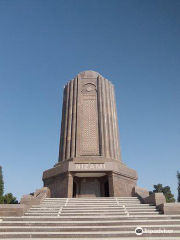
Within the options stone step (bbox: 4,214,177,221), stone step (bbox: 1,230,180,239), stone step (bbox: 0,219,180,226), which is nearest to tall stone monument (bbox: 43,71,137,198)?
stone step (bbox: 4,214,177,221)

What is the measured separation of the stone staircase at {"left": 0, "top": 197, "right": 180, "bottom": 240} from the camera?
6832mm

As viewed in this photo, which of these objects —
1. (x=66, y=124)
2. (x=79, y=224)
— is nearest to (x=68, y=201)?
(x=79, y=224)

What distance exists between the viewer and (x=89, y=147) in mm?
18812

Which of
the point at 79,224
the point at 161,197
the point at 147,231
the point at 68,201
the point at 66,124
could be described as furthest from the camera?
the point at 66,124

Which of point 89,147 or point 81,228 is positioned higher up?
point 89,147

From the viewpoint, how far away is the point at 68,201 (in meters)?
11.4

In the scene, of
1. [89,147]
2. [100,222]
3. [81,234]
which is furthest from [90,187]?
[81,234]

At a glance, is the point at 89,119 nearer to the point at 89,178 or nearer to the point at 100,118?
the point at 100,118

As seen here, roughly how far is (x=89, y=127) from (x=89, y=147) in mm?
2165

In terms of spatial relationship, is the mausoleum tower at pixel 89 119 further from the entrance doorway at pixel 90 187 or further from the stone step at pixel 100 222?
the stone step at pixel 100 222

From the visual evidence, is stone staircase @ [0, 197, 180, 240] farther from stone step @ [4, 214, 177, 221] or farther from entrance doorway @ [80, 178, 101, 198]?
entrance doorway @ [80, 178, 101, 198]

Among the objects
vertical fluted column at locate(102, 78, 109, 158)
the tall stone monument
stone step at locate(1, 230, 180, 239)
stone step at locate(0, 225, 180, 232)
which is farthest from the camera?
vertical fluted column at locate(102, 78, 109, 158)

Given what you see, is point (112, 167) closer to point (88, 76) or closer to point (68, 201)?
point (68, 201)

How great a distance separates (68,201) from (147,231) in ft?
18.7
